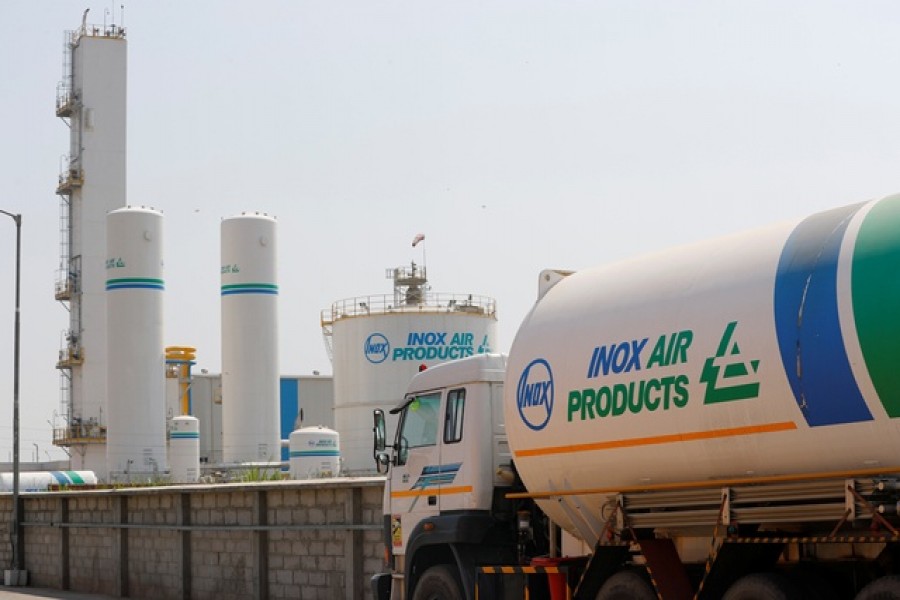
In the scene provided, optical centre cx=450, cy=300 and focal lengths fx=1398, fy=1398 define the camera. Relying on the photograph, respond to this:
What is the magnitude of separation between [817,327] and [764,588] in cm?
191

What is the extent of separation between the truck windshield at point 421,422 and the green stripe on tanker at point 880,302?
237 inches

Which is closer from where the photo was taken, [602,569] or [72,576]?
[602,569]

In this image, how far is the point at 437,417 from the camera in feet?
48.0

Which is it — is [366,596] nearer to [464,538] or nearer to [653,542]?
[464,538]

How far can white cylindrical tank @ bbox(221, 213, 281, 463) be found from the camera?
191ft

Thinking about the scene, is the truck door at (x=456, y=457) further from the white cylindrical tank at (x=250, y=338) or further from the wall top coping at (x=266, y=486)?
the white cylindrical tank at (x=250, y=338)

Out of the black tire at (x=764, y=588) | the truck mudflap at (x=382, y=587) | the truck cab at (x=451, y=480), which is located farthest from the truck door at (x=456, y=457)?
the black tire at (x=764, y=588)

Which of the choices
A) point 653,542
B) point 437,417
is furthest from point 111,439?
point 653,542

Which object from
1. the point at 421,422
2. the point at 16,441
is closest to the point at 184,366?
the point at 16,441

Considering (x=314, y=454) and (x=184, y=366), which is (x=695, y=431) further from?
(x=184, y=366)

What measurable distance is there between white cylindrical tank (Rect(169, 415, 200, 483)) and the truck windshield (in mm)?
44576

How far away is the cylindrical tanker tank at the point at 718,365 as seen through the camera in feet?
30.9

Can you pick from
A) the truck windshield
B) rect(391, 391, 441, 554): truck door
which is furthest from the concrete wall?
the truck windshield

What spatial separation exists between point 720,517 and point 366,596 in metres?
10.3
